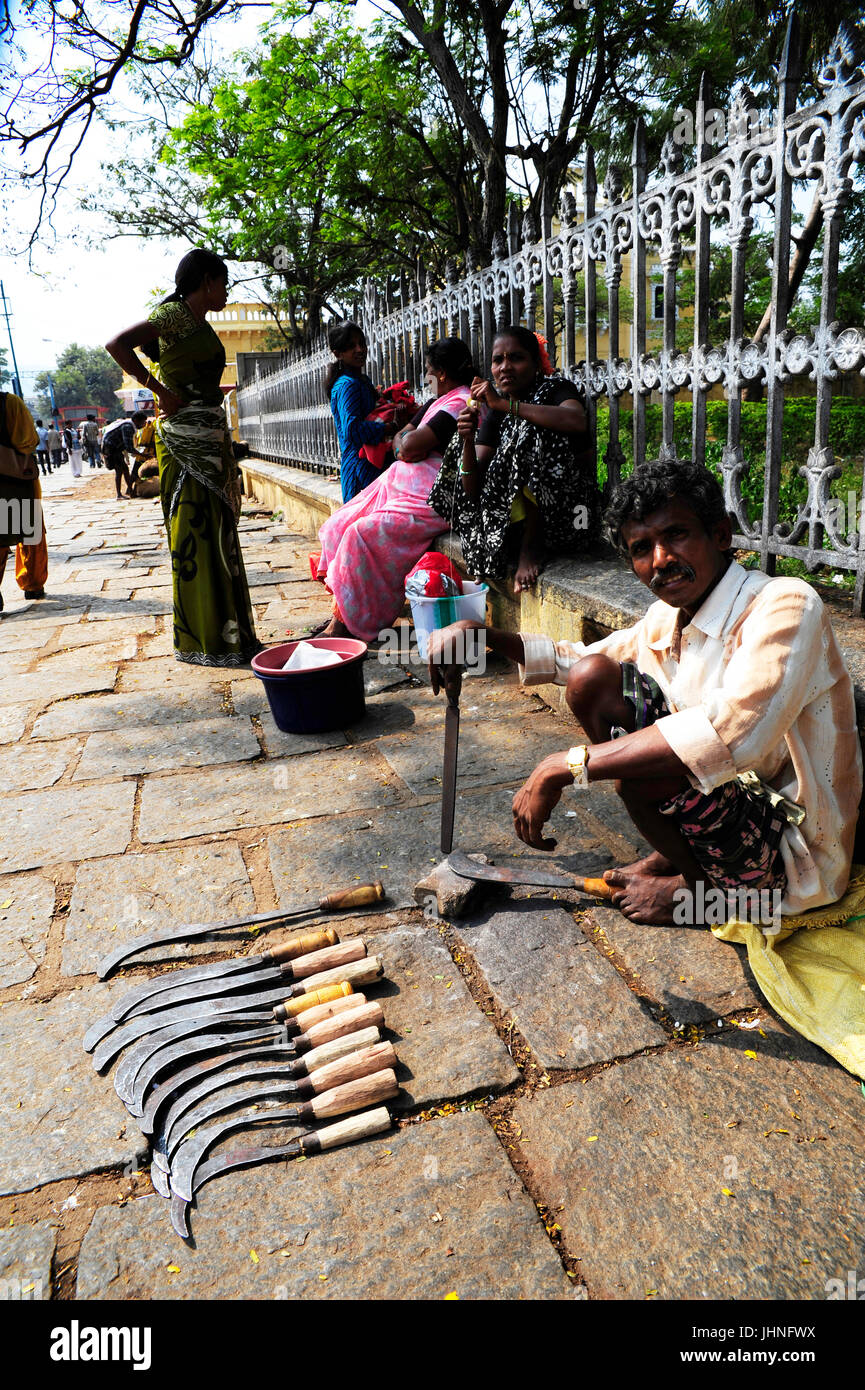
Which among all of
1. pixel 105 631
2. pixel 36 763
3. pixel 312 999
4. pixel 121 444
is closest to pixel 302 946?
pixel 312 999

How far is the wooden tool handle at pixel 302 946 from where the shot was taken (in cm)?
222

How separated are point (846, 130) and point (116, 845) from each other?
291cm

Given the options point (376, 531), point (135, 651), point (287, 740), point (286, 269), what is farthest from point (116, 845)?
point (286, 269)

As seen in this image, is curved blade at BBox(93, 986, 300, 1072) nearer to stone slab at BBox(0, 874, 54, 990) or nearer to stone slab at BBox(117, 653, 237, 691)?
stone slab at BBox(0, 874, 54, 990)

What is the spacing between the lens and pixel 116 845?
9.55ft

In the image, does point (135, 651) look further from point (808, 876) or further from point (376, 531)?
point (808, 876)

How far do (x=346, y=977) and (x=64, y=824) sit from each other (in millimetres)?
1470

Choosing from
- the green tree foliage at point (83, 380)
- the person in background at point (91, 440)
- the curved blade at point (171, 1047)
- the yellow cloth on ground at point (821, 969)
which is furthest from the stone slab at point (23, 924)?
the green tree foliage at point (83, 380)

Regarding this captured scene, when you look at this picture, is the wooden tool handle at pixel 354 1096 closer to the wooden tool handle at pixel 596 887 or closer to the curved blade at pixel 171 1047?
the curved blade at pixel 171 1047

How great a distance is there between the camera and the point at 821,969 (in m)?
1.97

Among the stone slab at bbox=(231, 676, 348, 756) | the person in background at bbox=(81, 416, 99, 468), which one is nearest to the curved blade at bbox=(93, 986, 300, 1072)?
the stone slab at bbox=(231, 676, 348, 756)

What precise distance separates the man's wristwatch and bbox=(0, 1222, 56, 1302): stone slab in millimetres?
1279

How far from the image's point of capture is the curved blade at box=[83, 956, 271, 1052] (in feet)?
6.61

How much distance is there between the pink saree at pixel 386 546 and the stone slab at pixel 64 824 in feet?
5.92
